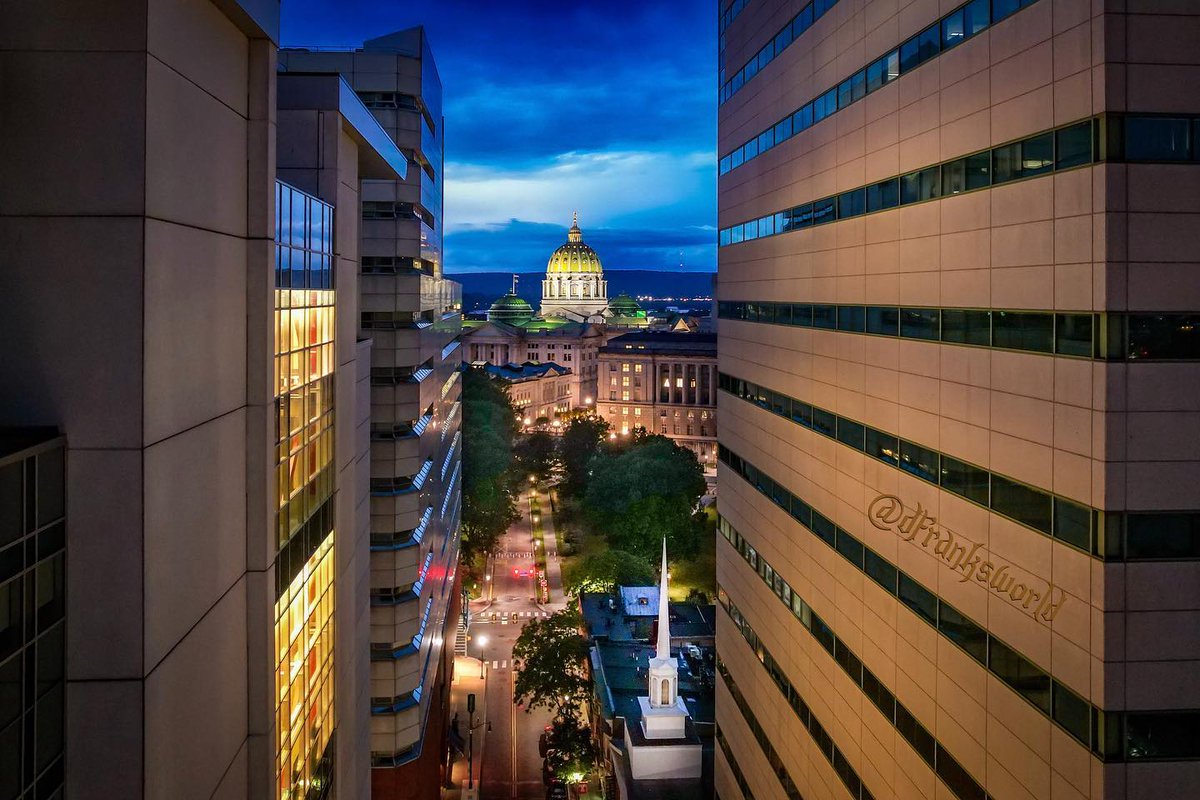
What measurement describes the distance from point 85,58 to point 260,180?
4.99m

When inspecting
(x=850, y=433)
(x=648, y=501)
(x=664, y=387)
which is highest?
(x=664, y=387)

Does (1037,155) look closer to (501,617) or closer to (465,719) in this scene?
(465,719)

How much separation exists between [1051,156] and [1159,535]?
26.5 ft

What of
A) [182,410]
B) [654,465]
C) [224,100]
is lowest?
[654,465]

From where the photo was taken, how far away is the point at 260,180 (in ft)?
54.0

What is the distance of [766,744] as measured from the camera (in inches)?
1539

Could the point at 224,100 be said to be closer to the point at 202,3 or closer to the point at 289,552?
the point at 202,3

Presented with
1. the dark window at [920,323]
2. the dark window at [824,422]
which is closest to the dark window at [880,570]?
the dark window at [824,422]

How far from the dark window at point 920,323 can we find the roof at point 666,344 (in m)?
144

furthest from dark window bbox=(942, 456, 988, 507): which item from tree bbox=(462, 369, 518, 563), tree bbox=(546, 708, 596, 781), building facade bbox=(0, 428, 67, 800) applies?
tree bbox=(462, 369, 518, 563)

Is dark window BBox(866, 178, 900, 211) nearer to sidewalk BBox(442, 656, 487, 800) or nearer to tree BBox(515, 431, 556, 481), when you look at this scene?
sidewalk BBox(442, 656, 487, 800)

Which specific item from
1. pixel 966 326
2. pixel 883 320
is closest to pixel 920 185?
pixel 883 320

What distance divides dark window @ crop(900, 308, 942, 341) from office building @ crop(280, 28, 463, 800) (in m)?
22.1

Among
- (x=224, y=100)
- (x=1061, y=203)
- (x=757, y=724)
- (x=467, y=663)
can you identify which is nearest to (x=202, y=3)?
(x=224, y=100)
